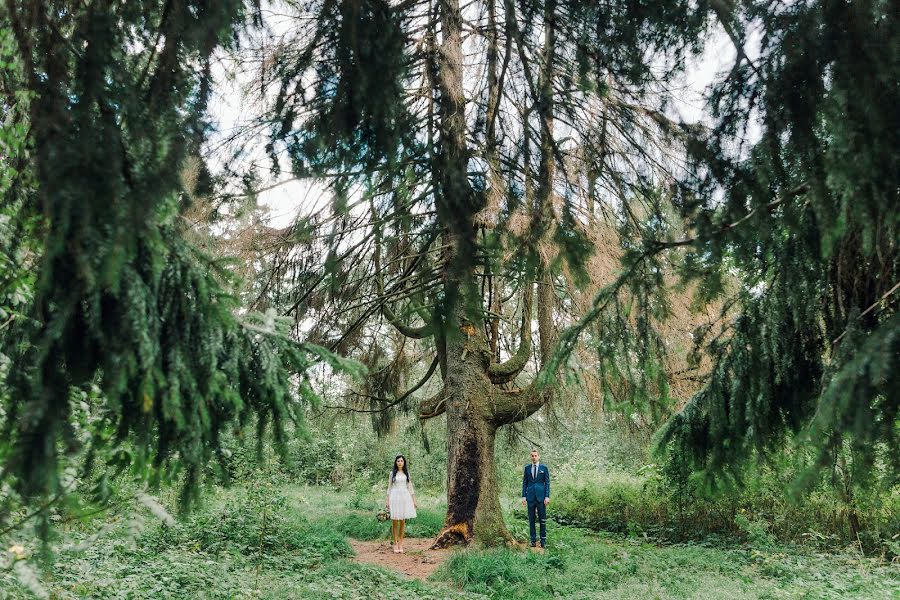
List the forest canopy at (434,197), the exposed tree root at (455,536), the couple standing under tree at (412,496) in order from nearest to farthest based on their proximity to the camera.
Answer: the forest canopy at (434,197) → the exposed tree root at (455,536) → the couple standing under tree at (412,496)

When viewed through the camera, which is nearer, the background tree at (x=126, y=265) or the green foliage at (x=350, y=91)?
the background tree at (x=126, y=265)

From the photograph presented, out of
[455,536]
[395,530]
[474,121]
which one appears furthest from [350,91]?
[395,530]

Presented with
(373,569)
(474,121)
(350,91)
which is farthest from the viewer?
(373,569)

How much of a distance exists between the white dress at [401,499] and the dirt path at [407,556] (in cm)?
46

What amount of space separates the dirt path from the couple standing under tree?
0.23m

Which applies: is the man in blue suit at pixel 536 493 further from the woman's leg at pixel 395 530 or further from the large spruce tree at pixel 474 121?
the large spruce tree at pixel 474 121

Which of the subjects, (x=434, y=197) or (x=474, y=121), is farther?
(x=474, y=121)

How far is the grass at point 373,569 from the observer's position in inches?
218

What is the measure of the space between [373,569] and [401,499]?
2.45 meters

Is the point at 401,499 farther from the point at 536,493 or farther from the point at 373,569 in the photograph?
the point at 373,569

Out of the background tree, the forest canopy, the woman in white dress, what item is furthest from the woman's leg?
the background tree

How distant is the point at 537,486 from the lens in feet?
30.4

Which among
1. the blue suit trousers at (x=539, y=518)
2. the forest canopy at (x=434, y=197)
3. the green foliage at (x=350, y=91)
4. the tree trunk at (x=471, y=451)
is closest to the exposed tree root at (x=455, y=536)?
the tree trunk at (x=471, y=451)

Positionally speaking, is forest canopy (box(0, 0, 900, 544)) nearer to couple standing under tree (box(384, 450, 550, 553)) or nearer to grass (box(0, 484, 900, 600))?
grass (box(0, 484, 900, 600))
